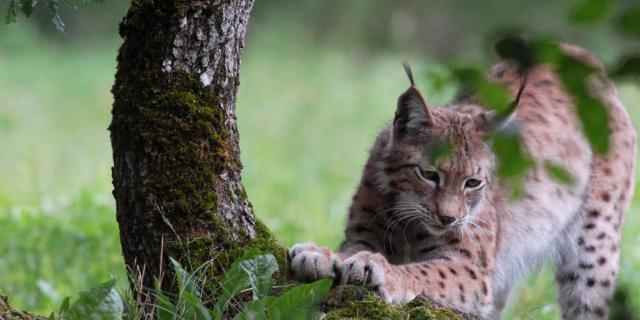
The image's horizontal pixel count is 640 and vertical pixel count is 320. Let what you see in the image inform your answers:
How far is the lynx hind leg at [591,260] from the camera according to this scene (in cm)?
562

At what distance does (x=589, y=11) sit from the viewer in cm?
151

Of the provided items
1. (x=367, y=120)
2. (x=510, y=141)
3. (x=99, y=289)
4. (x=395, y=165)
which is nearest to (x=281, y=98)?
(x=367, y=120)

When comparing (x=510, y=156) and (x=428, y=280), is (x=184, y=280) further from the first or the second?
(x=510, y=156)

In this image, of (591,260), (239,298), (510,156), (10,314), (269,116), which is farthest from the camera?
(269,116)

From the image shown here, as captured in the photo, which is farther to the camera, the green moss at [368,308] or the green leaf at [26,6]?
the green leaf at [26,6]

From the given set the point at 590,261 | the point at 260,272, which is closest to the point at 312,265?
the point at 260,272

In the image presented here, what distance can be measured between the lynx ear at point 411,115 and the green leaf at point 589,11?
2.75 meters

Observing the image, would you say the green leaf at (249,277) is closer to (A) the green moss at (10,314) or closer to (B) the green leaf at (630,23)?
(A) the green moss at (10,314)

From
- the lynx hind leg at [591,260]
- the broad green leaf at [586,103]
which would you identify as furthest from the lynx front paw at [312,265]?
the lynx hind leg at [591,260]

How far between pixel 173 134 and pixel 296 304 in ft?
2.81

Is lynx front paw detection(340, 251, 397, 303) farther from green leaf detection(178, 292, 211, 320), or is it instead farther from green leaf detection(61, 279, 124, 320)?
green leaf detection(61, 279, 124, 320)

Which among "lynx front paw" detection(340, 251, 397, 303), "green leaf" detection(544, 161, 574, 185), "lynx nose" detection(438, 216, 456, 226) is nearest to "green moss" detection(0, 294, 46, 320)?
"lynx front paw" detection(340, 251, 397, 303)

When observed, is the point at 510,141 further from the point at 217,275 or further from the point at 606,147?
the point at 217,275

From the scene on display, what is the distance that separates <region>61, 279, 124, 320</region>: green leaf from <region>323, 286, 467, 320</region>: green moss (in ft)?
2.21
